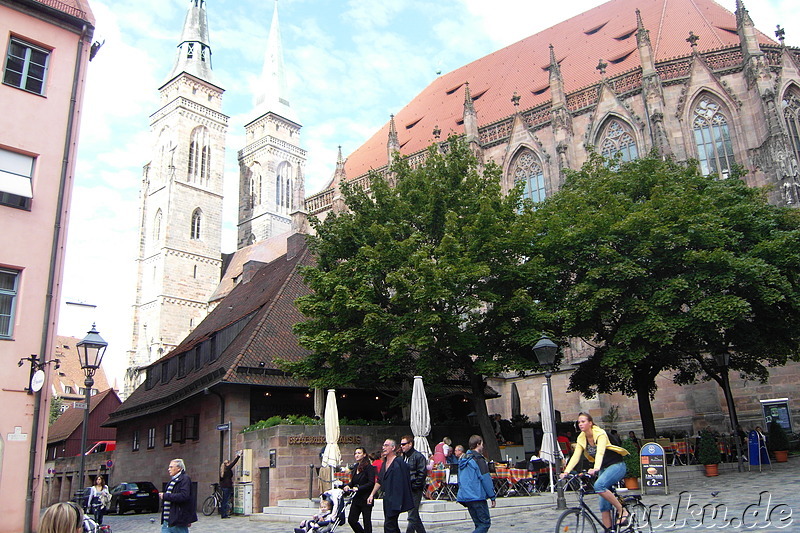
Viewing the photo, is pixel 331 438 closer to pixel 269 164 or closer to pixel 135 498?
pixel 135 498

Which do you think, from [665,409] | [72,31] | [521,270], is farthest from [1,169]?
[665,409]

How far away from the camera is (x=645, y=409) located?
2042 cm

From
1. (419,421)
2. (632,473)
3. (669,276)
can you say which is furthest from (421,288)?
(669,276)

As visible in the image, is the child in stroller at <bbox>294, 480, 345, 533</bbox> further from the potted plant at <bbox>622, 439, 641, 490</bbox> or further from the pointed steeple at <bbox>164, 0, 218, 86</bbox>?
the pointed steeple at <bbox>164, 0, 218, 86</bbox>

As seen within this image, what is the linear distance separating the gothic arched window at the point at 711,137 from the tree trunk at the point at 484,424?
61.6 feet

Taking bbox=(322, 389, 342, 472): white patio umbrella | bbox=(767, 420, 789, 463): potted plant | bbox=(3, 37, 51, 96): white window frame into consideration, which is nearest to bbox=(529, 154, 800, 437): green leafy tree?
bbox=(767, 420, 789, 463): potted plant

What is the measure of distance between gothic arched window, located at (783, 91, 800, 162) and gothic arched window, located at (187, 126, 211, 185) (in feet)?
188

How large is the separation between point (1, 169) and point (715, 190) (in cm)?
1921

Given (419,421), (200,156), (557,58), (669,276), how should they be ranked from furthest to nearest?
1. (200,156)
2. (557,58)
3. (669,276)
4. (419,421)

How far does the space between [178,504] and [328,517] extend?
2.52 meters

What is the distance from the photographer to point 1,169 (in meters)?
14.9

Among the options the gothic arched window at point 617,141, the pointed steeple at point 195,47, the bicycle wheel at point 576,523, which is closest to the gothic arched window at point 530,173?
the gothic arched window at point 617,141

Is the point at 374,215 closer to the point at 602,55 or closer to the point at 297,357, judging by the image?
the point at 297,357

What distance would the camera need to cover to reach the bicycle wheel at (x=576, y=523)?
285 inches
